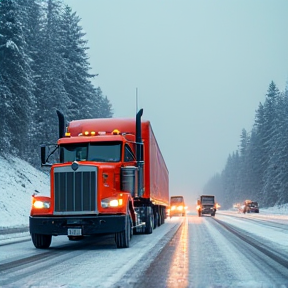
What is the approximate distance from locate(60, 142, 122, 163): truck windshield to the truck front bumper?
78.1 inches

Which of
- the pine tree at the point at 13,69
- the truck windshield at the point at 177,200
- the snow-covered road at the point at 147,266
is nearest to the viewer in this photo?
the snow-covered road at the point at 147,266

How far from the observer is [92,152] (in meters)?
13.8

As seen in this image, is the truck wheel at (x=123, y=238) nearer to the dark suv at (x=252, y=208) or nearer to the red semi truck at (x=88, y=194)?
the red semi truck at (x=88, y=194)

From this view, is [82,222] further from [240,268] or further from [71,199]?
[240,268]

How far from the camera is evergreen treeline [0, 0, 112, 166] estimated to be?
113 ft

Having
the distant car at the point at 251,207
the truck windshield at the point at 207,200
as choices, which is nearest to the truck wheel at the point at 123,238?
the truck windshield at the point at 207,200

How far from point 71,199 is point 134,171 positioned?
2.22m

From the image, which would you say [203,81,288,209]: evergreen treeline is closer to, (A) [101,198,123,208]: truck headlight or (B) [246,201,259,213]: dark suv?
(B) [246,201,259,213]: dark suv

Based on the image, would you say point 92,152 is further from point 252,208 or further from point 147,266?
point 252,208

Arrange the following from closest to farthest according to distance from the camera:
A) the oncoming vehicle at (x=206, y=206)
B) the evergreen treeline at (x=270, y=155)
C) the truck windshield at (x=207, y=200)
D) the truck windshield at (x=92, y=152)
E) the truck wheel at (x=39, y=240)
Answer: the truck wheel at (x=39, y=240), the truck windshield at (x=92, y=152), the oncoming vehicle at (x=206, y=206), the truck windshield at (x=207, y=200), the evergreen treeline at (x=270, y=155)

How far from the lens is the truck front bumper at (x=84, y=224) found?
12.2 m

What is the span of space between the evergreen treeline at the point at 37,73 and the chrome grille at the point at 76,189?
2234 centimetres

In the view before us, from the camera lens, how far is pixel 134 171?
→ 539 inches

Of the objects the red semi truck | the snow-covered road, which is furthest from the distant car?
the red semi truck
